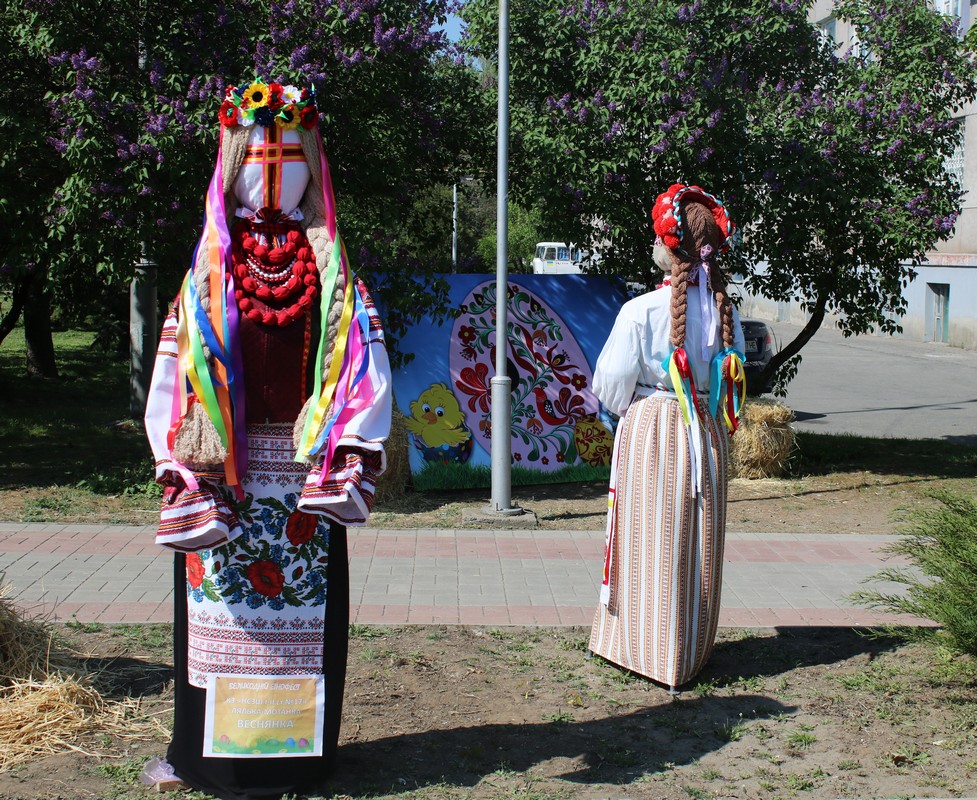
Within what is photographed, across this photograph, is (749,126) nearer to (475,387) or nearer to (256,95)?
(475,387)

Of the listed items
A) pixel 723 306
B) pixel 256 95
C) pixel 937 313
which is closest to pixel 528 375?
pixel 723 306

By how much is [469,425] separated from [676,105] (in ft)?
9.92

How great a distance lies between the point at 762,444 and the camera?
10250 mm

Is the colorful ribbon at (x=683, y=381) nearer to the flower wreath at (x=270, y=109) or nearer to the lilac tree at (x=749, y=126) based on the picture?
the flower wreath at (x=270, y=109)

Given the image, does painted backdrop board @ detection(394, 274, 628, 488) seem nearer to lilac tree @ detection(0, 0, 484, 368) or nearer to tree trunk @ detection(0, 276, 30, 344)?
lilac tree @ detection(0, 0, 484, 368)

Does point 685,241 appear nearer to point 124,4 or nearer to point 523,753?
point 523,753

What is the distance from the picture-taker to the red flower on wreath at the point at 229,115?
3.72 meters

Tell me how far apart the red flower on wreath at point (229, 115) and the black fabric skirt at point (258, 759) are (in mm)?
1341

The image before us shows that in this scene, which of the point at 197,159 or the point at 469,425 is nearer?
the point at 197,159

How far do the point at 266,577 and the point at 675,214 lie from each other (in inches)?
92.4

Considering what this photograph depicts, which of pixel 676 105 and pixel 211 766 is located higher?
pixel 676 105

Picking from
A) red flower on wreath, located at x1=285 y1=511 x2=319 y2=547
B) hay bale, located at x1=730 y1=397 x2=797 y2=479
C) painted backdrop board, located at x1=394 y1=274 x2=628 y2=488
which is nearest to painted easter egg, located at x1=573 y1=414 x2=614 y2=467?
painted backdrop board, located at x1=394 y1=274 x2=628 y2=488

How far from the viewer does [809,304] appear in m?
10.8

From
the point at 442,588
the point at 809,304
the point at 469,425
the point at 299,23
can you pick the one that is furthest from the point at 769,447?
the point at 299,23
